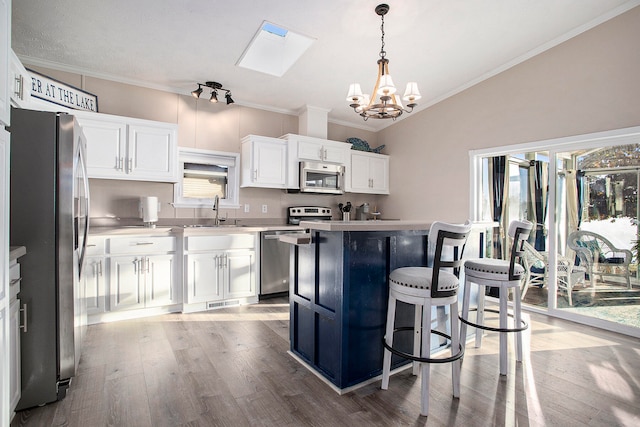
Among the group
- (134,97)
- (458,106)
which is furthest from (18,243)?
(458,106)

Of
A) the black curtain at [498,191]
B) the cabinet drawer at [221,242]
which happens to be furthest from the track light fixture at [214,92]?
the black curtain at [498,191]

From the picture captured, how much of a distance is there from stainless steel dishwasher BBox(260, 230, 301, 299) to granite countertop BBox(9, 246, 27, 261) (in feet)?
7.89

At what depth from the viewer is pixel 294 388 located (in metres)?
2.01

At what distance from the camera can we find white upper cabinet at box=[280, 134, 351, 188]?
4496 mm

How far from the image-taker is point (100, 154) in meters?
3.35

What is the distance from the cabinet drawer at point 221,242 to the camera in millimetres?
3476

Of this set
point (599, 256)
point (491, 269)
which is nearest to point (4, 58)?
point (491, 269)

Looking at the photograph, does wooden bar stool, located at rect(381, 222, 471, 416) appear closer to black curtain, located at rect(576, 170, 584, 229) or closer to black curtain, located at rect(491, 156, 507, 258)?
black curtain, located at rect(576, 170, 584, 229)

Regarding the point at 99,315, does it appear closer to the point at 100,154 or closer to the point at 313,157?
the point at 100,154

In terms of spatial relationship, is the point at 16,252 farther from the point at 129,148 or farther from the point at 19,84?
the point at 129,148

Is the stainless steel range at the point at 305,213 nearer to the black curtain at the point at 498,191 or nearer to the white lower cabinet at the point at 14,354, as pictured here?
the black curtain at the point at 498,191

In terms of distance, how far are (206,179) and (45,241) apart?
2.58m

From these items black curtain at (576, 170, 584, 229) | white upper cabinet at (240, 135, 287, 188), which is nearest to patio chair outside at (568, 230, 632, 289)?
black curtain at (576, 170, 584, 229)

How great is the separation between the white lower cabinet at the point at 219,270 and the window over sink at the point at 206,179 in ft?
2.73
